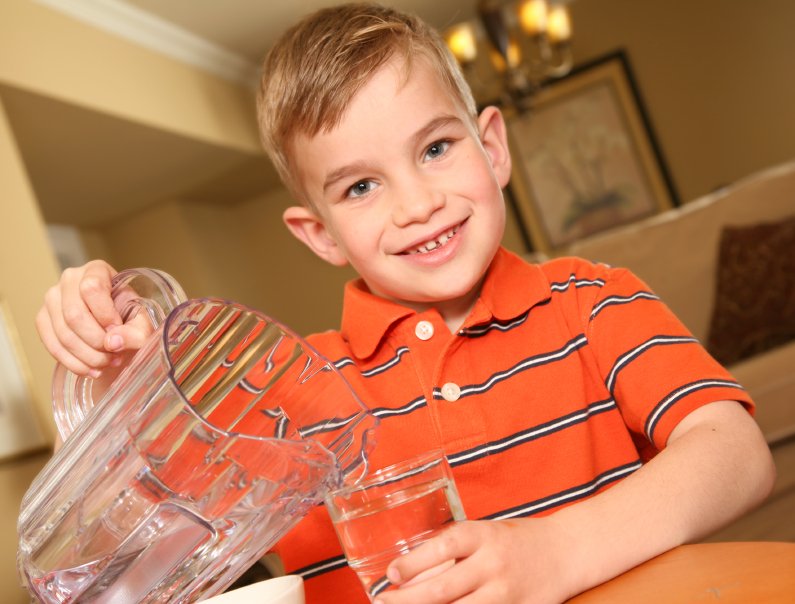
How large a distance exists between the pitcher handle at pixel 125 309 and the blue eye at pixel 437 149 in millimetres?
352

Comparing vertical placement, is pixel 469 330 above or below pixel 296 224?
below

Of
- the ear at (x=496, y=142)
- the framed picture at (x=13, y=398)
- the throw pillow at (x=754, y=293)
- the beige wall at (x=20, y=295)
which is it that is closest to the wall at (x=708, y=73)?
the throw pillow at (x=754, y=293)

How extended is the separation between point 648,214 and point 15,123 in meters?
3.52

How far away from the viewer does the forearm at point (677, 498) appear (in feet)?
2.09

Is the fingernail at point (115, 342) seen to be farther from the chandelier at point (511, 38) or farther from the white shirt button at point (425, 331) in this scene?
the chandelier at point (511, 38)

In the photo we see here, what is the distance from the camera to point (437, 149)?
99 cm

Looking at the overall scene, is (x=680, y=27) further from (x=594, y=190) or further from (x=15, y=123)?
(x=15, y=123)

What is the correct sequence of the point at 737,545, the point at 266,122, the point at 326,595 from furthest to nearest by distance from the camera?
the point at 266,122 → the point at 326,595 → the point at 737,545

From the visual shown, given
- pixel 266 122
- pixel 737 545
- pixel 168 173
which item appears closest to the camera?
pixel 737 545

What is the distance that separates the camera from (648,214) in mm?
5227

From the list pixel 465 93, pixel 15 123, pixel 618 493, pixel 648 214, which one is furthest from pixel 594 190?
pixel 618 493

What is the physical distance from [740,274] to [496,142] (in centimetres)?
203

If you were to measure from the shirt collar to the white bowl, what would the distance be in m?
0.52

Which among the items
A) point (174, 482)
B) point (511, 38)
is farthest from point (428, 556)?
point (511, 38)
